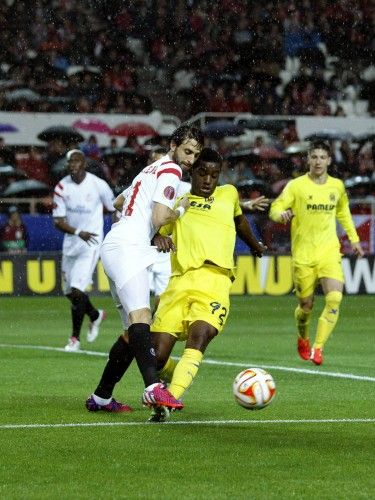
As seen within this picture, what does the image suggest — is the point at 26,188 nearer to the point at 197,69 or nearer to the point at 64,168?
the point at 64,168

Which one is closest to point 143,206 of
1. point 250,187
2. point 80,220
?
point 80,220

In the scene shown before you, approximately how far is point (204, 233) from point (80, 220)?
7774 mm

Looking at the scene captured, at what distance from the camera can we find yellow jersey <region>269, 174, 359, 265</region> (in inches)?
581

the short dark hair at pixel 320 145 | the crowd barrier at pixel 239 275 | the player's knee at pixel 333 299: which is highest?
the short dark hair at pixel 320 145

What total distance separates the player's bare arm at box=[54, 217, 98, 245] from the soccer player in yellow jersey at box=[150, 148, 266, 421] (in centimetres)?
637

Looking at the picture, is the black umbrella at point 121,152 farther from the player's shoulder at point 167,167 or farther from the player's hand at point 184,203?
the player's shoulder at point 167,167

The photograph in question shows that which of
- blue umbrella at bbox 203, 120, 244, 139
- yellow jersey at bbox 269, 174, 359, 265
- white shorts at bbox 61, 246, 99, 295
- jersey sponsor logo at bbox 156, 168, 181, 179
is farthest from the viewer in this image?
blue umbrella at bbox 203, 120, 244, 139

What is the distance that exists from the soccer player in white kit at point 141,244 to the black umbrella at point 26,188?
59.1 ft

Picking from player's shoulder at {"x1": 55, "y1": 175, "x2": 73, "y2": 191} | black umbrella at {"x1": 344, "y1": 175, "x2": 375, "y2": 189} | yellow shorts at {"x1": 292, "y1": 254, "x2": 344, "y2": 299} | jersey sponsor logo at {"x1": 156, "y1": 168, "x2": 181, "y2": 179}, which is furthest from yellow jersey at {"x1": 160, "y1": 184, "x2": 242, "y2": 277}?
black umbrella at {"x1": 344, "y1": 175, "x2": 375, "y2": 189}

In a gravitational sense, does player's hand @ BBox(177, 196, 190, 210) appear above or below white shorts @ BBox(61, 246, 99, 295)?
above

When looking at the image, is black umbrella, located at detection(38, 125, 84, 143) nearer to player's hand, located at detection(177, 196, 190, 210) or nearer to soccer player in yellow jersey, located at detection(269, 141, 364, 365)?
soccer player in yellow jersey, located at detection(269, 141, 364, 365)

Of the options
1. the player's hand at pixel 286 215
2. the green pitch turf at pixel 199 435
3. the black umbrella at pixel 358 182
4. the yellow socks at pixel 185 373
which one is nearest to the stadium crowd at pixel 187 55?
the black umbrella at pixel 358 182

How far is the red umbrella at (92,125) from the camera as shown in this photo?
31.4 meters

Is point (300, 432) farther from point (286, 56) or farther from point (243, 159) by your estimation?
point (286, 56)
